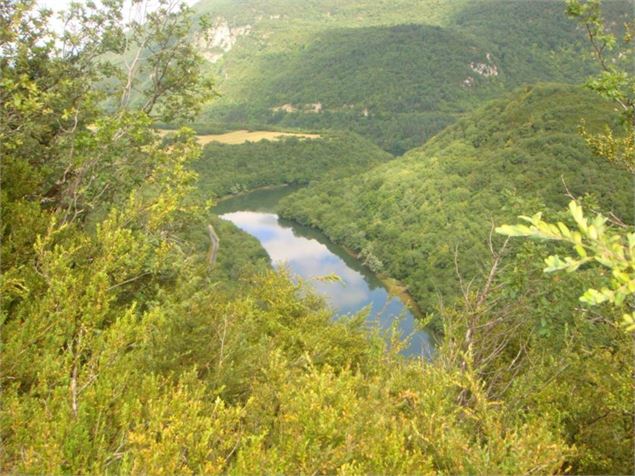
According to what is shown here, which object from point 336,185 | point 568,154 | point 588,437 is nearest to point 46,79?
point 588,437

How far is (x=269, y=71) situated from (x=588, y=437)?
206m

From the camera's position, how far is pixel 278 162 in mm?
105812

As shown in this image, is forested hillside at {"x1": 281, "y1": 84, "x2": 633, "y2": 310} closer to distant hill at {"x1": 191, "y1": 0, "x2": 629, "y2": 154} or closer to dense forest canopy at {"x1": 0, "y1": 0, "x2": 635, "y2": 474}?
dense forest canopy at {"x1": 0, "y1": 0, "x2": 635, "y2": 474}

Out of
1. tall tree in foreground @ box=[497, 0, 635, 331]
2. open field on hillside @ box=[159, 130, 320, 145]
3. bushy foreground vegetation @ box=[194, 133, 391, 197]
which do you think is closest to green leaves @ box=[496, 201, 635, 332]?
tall tree in foreground @ box=[497, 0, 635, 331]

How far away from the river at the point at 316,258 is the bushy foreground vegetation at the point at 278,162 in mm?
5128

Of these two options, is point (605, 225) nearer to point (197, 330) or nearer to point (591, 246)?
point (591, 246)

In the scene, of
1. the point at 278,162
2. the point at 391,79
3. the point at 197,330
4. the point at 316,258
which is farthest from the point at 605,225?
the point at 391,79


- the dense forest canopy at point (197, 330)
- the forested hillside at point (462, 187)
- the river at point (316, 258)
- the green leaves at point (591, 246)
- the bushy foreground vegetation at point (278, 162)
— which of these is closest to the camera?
the green leaves at point (591, 246)

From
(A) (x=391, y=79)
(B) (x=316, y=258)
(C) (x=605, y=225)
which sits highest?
(C) (x=605, y=225)

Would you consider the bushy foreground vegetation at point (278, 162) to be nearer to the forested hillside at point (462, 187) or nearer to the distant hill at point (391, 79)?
the forested hillside at point (462, 187)

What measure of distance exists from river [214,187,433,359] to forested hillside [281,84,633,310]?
2.17 m

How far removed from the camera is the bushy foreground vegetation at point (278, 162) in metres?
96.2

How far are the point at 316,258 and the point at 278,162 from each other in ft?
160

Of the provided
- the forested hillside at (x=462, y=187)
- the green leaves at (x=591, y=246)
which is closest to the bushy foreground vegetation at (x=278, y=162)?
the forested hillside at (x=462, y=187)
